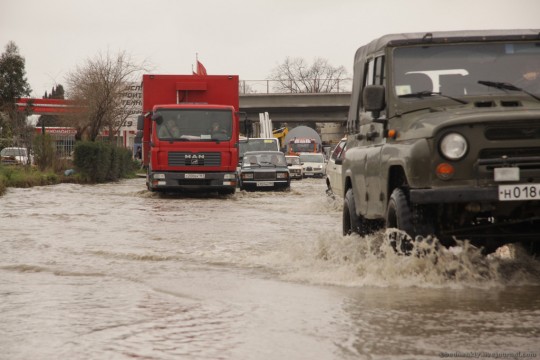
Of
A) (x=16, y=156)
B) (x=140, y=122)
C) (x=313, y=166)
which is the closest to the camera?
(x=140, y=122)

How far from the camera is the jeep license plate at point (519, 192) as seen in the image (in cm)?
786

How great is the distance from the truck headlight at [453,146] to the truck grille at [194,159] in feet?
62.0

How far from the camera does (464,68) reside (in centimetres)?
934

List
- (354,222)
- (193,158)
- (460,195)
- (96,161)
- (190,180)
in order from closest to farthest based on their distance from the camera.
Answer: (460,195)
(354,222)
(193,158)
(190,180)
(96,161)

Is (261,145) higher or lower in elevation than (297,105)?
lower

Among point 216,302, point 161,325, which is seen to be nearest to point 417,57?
point 216,302

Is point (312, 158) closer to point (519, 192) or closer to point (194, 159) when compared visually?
point (194, 159)

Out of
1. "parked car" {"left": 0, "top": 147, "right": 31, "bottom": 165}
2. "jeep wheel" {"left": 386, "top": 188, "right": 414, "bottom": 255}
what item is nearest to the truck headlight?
"jeep wheel" {"left": 386, "top": 188, "right": 414, "bottom": 255}

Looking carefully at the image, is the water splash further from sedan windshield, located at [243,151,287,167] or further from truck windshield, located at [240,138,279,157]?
truck windshield, located at [240,138,279,157]

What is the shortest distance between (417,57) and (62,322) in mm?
4290

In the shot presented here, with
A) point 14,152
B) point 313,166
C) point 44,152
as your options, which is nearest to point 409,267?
point 44,152

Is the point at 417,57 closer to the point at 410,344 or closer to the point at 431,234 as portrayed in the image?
the point at 431,234

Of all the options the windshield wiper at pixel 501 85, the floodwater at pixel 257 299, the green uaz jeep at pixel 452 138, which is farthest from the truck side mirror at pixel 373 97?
the floodwater at pixel 257 299

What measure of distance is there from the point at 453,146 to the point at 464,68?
158cm
